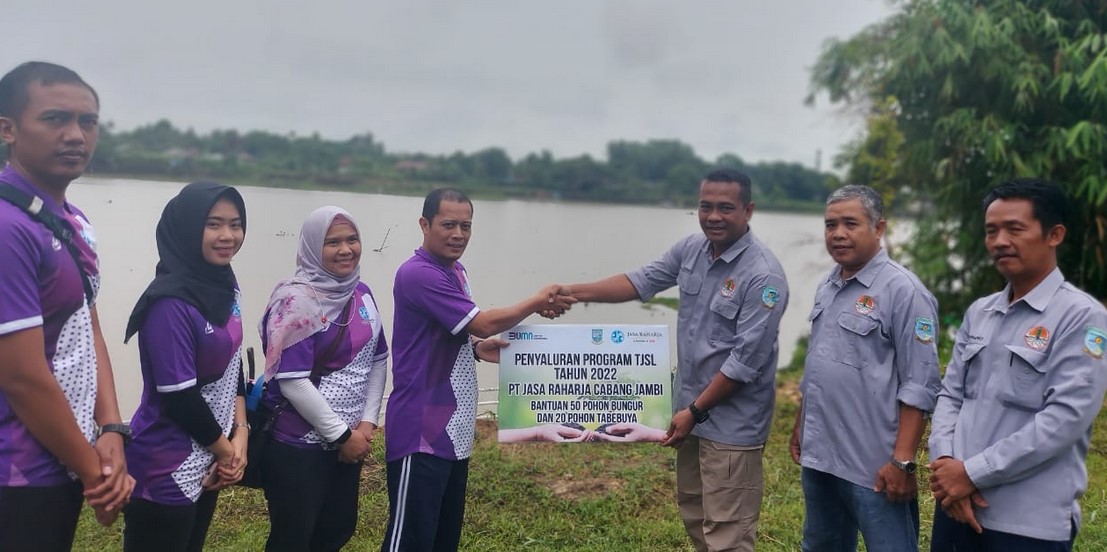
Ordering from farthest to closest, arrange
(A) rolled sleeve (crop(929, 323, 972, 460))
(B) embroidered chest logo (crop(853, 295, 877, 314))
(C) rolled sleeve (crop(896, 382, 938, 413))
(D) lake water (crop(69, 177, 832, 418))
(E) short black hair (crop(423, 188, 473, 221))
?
(D) lake water (crop(69, 177, 832, 418)) < (E) short black hair (crop(423, 188, 473, 221)) < (B) embroidered chest logo (crop(853, 295, 877, 314)) < (C) rolled sleeve (crop(896, 382, 938, 413)) < (A) rolled sleeve (crop(929, 323, 972, 460))

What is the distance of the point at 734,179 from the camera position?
8.80ft

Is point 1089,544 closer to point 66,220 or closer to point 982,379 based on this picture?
point 982,379

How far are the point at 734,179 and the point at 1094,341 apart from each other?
47.6 inches

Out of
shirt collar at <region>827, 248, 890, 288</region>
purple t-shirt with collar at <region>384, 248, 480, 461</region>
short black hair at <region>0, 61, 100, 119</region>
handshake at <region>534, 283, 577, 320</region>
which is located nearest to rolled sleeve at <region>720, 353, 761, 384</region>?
shirt collar at <region>827, 248, 890, 288</region>

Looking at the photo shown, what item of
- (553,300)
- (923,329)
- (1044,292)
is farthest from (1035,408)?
(553,300)

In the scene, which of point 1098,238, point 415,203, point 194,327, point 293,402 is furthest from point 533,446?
point 1098,238

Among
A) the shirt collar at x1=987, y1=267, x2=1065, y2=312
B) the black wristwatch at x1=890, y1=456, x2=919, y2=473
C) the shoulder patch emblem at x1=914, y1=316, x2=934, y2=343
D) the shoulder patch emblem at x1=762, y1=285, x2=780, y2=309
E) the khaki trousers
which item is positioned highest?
the shirt collar at x1=987, y1=267, x2=1065, y2=312

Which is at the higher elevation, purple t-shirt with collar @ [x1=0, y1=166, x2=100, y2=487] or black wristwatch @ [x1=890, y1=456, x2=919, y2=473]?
purple t-shirt with collar @ [x1=0, y1=166, x2=100, y2=487]

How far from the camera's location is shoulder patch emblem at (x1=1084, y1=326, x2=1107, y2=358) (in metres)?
1.83

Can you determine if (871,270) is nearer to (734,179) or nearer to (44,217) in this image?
(734,179)

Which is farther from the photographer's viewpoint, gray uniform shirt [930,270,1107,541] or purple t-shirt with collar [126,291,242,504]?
purple t-shirt with collar [126,291,242,504]

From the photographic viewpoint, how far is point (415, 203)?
137 inches

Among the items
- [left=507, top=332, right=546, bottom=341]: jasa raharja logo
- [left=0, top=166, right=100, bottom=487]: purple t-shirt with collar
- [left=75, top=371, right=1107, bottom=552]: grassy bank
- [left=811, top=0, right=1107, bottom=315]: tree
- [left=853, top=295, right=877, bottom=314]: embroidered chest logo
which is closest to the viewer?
[left=0, top=166, right=100, bottom=487]: purple t-shirt with collar

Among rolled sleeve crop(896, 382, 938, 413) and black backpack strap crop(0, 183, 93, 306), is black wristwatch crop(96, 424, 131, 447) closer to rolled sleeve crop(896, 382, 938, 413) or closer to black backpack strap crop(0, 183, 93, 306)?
black backpack strap crop(0, 183, 93, 306)
